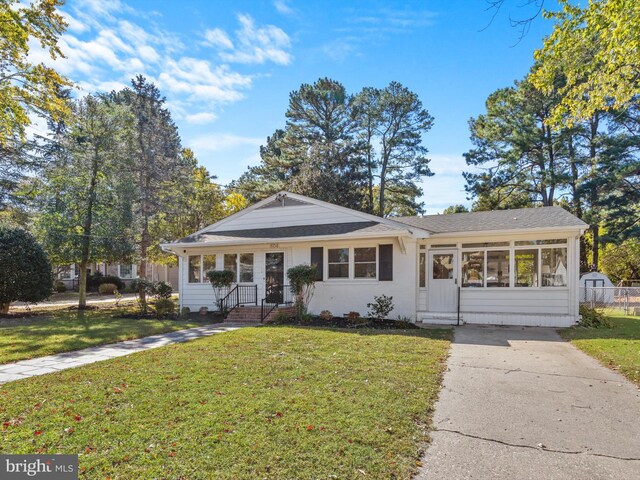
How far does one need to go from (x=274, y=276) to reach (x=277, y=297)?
76cm

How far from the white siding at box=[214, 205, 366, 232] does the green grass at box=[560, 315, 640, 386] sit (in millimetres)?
6958

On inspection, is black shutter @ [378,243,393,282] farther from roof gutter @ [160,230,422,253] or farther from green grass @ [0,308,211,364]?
green grass @ [0,308,211,364]

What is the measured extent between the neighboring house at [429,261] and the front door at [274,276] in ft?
0.12

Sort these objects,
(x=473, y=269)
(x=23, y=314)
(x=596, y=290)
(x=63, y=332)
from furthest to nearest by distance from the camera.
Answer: (x=596, y=290), (x=23, y=314), (x=473, y=269), (x=63, y=332)

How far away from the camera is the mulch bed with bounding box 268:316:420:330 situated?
10719 mm

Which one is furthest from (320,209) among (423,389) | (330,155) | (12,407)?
(330,155)

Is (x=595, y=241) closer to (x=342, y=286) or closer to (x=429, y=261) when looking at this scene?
(x=429, y=261)

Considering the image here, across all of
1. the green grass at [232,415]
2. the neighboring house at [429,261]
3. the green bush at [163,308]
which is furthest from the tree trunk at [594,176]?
the green bush at [163,308]

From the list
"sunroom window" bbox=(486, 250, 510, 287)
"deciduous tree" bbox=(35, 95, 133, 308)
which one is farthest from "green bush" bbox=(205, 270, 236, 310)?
"sunroom window" bbox=(486, 250, 510, 287)

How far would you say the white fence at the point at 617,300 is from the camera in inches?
579

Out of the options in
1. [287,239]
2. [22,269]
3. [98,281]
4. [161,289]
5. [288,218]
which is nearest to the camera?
[287,239]

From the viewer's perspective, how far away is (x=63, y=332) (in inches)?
377

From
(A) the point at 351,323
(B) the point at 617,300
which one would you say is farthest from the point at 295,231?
(B) the point at 617,300

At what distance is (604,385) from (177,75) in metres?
12.3
